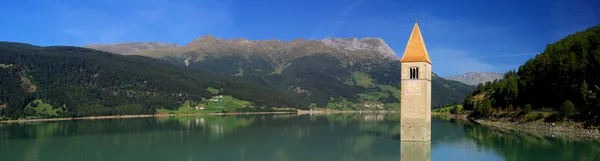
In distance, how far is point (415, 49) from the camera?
149 ft

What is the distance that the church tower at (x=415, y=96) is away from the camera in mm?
44094

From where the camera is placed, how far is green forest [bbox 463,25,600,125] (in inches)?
2414

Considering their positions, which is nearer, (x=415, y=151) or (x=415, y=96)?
(x=415, y=151)

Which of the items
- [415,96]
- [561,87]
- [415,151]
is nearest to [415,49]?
[415,96]

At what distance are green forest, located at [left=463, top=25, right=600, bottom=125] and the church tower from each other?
2607 cm

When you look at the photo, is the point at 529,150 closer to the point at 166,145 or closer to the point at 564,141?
the point at 564,141

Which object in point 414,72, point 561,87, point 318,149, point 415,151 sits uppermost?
point 414,72

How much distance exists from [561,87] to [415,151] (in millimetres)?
40059

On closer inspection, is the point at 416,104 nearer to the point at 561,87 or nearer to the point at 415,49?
the point at 415,49

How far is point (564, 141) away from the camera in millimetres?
51844

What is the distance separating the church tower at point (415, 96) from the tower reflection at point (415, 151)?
0.48 meters

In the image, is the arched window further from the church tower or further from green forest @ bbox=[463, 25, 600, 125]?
green forest @ bbox=[463, 25, 600, 125]

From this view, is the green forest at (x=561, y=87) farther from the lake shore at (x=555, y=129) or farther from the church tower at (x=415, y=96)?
the church tower at (x=415, y=96)

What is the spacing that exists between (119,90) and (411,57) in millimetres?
163654
